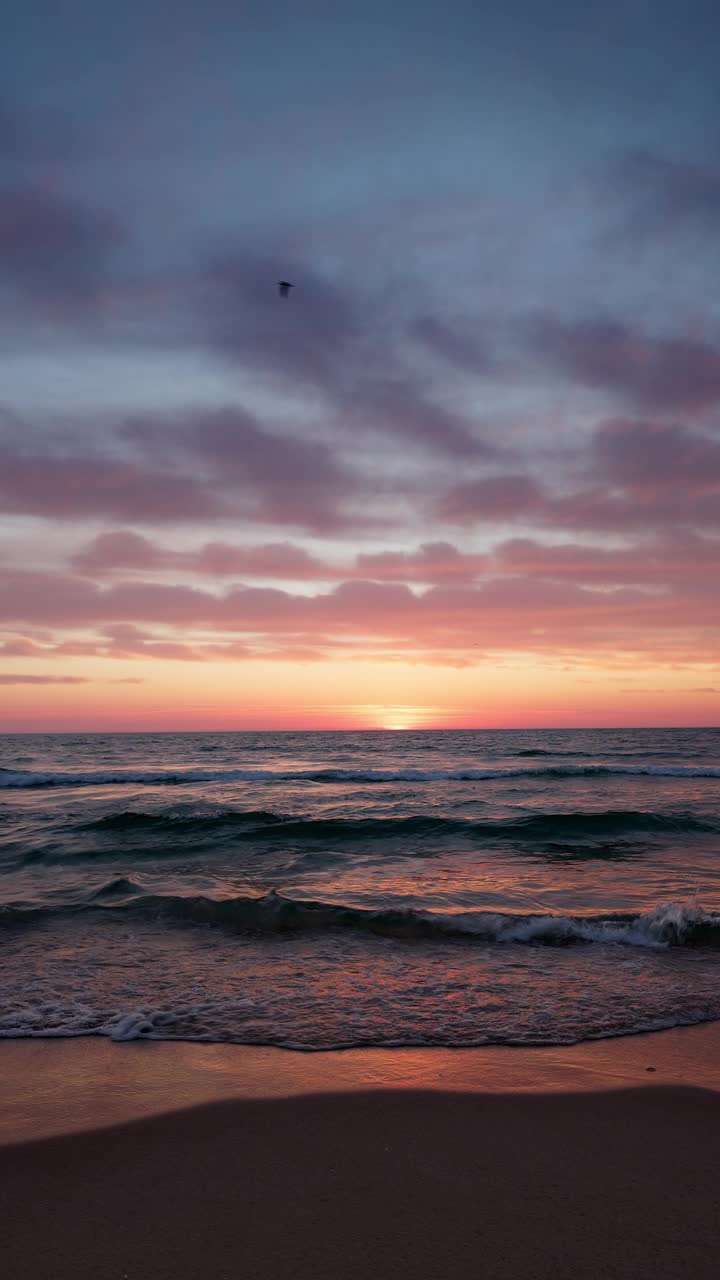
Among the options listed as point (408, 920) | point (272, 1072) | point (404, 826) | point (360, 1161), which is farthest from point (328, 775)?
point (360, 1161)

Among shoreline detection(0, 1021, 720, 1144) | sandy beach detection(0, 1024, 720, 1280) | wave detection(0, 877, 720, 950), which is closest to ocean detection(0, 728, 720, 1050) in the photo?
wave detection(0, 877, 720, 950)

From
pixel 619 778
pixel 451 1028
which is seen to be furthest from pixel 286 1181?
pixel 619 778

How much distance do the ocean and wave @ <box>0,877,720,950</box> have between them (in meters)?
0.03

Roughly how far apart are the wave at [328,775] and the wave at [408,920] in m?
24.3

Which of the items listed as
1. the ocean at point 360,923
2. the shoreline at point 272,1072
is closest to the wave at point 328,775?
the ocean at point 360,923

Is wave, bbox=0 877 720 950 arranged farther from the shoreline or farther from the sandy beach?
the sandy beach

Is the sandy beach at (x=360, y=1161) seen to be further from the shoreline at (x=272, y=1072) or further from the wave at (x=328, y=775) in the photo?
the wave at (x=328, y=775)

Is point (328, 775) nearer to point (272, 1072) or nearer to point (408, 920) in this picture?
point (408, 920)

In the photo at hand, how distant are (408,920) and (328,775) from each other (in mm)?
27860

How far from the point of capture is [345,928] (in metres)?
9.09

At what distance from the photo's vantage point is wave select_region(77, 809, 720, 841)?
17562mm

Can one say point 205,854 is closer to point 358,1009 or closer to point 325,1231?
point 358,1009

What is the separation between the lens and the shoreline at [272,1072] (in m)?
4.55

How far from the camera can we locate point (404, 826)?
1883 cm
